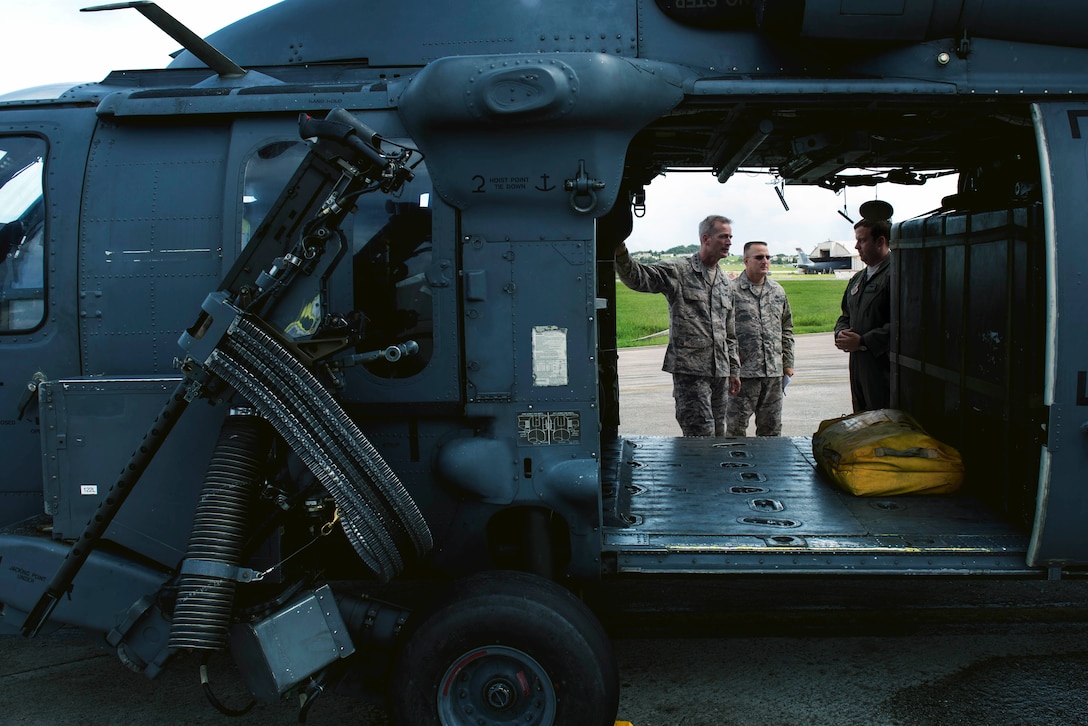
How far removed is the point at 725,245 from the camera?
7184 mm

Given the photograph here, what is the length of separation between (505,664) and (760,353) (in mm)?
4904

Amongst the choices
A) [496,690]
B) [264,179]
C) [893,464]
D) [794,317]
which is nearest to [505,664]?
[496,690]

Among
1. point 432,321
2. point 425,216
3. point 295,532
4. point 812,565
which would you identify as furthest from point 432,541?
point 812,565

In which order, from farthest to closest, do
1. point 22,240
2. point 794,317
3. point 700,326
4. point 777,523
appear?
point 794,317
point 700,326
point 777,523
point 22,240

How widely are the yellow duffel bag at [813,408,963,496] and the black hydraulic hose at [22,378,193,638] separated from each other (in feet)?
11.9

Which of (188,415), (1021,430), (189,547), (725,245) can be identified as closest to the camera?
(189,547)

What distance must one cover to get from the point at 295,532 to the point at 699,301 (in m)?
4.25

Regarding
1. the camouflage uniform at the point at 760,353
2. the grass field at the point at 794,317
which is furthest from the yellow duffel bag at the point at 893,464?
the grass field at the point at 794,317

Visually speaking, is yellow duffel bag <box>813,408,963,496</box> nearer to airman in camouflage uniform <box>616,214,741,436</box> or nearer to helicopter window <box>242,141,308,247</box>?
airman in camouflage uniform <box>616,214,741,436</box>

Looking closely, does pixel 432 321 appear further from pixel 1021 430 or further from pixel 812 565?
pixel 1021 430

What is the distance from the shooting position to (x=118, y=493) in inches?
136

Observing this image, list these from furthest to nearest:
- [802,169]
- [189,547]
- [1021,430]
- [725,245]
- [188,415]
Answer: [725,245] → [802,169] → [1021,430] → [188,415] → [189,547]

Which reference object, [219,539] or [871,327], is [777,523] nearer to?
[219,539]

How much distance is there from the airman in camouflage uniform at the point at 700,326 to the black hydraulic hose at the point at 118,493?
4.40 metres
